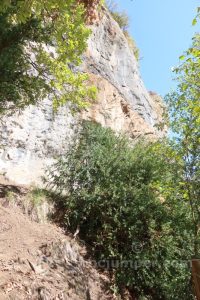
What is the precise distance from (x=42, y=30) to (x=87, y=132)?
13.3 feet

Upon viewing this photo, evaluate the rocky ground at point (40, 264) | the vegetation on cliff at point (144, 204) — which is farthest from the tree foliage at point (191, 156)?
the rocky ground at point (40, 264)

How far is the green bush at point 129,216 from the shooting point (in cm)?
899

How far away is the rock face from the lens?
40.7 ft

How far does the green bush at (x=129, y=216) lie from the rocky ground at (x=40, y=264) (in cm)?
75

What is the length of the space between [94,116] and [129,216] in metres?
6.64

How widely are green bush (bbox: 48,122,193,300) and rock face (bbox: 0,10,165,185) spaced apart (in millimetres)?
1760

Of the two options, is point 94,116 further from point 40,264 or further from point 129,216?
point 40,264

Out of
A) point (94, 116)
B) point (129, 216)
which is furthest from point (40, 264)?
point (94, 116)

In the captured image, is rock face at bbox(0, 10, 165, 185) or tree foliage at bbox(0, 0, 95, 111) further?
rock face at bbox(0, 10, 165, 185)

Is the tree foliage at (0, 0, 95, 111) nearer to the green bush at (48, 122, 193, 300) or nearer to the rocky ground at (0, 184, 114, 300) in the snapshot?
the green bush at (48, 122, 193, 300)

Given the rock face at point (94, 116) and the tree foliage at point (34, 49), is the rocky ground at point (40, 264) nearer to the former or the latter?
the tree foliage at point (34, 49)

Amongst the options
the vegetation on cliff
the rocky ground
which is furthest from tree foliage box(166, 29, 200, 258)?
the rocky ground

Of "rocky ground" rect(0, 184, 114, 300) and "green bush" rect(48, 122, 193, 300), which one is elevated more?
"green bush" rect(48, 122, 193, 300)

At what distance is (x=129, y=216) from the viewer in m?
9.80
